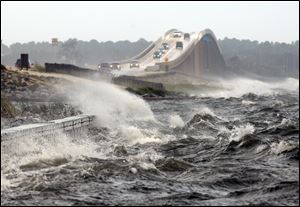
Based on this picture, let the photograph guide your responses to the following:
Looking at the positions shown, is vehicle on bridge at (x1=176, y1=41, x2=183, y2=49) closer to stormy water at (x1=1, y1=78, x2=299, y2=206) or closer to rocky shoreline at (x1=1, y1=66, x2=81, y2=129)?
rocky shoreline at (x1=1, y1=66, x2=81, y2=129)

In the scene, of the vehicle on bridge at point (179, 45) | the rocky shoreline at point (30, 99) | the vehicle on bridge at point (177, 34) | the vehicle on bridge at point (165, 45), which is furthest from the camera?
the vehicle on bridge at point (177, 34)

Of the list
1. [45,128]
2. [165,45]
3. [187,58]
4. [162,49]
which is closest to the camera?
[45,128]

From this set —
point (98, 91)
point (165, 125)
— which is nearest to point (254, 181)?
point (165, 125)

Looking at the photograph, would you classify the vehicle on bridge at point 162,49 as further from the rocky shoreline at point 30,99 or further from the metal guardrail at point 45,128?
the metal guardrail at point 45,128

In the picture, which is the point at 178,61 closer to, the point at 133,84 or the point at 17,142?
→ the point at 133,84

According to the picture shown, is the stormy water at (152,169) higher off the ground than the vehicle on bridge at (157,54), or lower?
lower

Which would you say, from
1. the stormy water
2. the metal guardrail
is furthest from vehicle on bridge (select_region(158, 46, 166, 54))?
the stormy water

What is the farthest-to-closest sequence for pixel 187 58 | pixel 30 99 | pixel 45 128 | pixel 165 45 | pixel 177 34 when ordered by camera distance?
pixel 177 34 < pixel 165 45 < pixel 187 58 < pixel 30 99 < pixel 45 128

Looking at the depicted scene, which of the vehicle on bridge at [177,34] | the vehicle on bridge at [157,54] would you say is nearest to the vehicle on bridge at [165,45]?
the vehicle on bridge at [157,54]

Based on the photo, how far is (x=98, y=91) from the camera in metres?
42.9

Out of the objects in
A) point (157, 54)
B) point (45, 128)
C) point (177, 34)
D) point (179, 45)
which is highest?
point (177, 34)

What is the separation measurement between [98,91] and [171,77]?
7046 centimetres

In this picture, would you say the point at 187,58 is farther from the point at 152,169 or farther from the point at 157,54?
the point at 152,169

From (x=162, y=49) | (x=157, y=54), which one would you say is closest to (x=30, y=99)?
(x=157, y=54)
